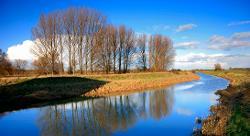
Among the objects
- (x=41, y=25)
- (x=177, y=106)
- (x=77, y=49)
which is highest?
(x=41, y=25)

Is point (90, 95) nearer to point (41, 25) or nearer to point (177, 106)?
point (177, 106)

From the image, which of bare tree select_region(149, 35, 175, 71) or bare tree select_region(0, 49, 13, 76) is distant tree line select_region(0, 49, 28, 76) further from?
bare tree select_region(149, 35, 175, 71)

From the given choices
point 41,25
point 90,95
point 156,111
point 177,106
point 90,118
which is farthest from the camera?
point 41,25

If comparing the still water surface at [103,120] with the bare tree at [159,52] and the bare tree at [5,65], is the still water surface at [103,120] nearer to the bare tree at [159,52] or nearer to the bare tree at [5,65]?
the bare tree at [5,65]

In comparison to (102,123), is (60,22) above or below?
above

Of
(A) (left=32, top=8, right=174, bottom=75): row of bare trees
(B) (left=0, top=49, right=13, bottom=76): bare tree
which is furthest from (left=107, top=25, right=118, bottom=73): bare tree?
(B) (left=0, top=49, right=13, bottom=76): bare tree

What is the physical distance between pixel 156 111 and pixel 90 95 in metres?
10.7

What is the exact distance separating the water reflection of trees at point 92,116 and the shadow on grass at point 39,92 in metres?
2.88

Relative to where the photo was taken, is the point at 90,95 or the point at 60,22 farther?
the point at 60,22

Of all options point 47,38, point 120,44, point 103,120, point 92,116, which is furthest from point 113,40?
point 103,120

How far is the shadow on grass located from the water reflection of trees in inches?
113

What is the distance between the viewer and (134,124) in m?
14.0

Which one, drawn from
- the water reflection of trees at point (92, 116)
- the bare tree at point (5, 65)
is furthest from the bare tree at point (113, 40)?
the water reflection of trees at point (92, 116)

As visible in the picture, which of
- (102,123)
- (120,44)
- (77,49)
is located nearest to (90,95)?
(102,123)
